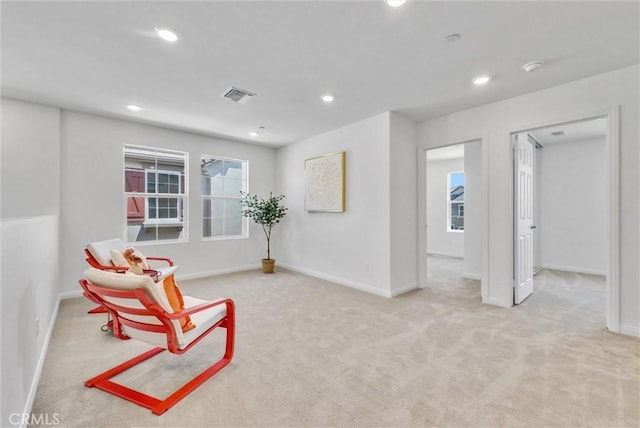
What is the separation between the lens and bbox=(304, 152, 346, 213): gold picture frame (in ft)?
14.9

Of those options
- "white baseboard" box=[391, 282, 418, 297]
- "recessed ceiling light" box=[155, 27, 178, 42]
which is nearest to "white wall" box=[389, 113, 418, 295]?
"white baseboard" box=[391, 282, 418, 297]

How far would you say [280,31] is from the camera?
2.11 meters

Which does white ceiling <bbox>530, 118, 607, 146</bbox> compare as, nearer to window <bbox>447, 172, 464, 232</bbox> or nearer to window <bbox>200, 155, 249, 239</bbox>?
window <bbox>447, 172, 464, 232</bbox>

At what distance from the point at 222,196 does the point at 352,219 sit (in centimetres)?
264

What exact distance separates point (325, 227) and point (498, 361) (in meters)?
3.14

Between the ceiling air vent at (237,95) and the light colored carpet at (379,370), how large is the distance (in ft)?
8.33

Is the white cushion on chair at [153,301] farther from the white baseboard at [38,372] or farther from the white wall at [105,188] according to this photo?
the white wall at [105,188]

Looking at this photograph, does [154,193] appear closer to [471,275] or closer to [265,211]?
[265,211]

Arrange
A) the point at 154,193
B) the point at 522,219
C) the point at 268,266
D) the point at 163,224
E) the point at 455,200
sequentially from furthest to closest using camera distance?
the point at 455,200
the point at 268,266
the point at 163,224
the point at 154,193
the point at 522,219

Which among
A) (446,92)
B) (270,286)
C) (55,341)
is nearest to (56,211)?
(55,341)

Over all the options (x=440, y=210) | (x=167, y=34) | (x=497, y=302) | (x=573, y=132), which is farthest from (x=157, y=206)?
(x=573, y=132)

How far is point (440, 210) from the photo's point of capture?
769 centimetres

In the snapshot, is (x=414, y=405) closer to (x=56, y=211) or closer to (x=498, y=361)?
(x=498, y=361)

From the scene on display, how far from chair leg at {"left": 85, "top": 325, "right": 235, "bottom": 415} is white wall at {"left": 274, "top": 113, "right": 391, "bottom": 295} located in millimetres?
2395
